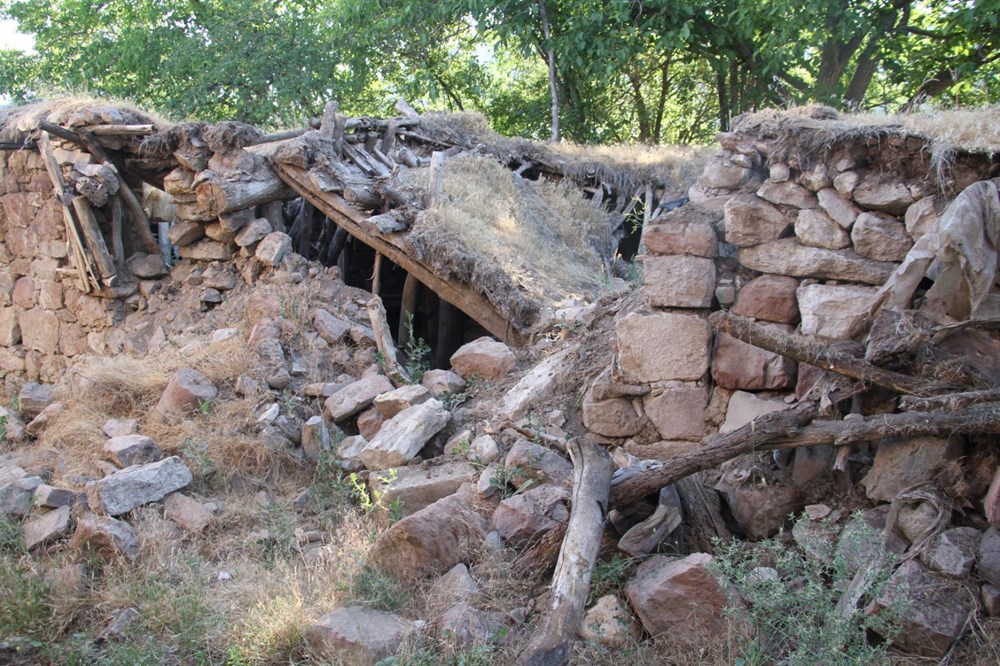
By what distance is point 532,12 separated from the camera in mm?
16000

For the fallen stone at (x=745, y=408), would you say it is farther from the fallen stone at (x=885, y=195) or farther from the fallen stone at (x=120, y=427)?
the fallen stone at (x=120, y=427)

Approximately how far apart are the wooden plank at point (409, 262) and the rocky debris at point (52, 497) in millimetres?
3237

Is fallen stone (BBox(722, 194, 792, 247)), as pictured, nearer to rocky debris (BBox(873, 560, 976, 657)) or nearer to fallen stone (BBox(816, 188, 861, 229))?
fallen stone (BBox(816, 188, 861, 229))

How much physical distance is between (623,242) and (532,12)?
665cm

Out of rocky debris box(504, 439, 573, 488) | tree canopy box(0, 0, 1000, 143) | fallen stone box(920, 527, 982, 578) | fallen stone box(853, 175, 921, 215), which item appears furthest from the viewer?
tree canopy box(0, 0, 1000, 143)

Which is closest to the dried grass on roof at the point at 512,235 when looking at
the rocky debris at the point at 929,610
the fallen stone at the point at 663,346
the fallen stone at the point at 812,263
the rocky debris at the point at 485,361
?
the rocky debris at the point at 485,361

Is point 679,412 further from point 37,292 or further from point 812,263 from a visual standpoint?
point 37,292

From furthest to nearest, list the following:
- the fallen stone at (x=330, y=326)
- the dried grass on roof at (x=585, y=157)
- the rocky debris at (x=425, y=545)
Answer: the dried grass on roof at (x=585, y=157) < the fallen stone at (x=330, y=326) < the rocky debris at (x=425, y=545)

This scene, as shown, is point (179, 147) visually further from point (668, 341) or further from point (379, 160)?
point (668, 341)

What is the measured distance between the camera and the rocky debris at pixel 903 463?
3744mm

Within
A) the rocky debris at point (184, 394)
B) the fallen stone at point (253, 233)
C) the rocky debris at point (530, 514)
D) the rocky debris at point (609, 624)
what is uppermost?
the fallen stone at point (253, 233)

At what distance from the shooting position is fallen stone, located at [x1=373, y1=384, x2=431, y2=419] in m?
5.80

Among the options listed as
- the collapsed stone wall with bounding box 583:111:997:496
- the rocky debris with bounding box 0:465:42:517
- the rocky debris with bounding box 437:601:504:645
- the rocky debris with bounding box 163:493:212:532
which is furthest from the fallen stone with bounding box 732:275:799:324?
the rocky debris with bounding box 0:465:42:517

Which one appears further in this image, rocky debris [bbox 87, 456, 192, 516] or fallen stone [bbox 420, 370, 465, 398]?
fallen stone [bbox 420, 370, 465, 398]
